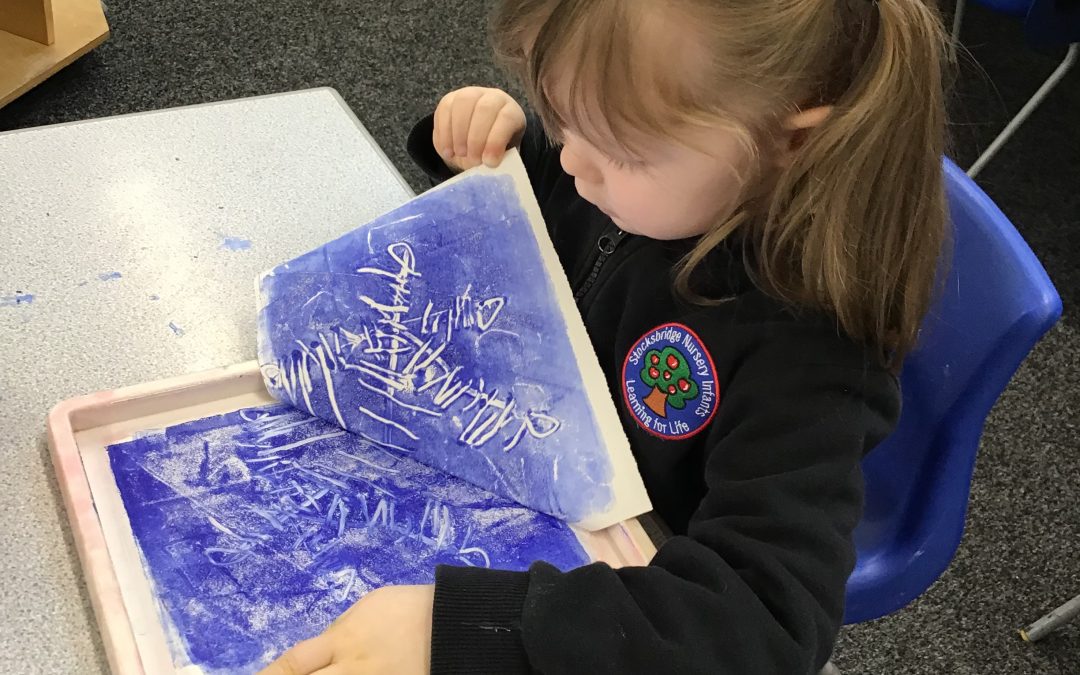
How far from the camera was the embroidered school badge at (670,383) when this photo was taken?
1.82 feet

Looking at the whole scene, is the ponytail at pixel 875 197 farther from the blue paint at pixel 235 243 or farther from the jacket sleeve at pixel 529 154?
the blue paint at pixel 235 243

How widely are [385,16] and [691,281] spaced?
4.54ft

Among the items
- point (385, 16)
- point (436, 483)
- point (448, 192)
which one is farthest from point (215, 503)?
point (385, 16)

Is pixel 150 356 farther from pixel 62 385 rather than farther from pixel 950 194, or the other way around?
pixel 950 194

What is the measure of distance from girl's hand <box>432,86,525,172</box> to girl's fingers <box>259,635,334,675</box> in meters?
0.33

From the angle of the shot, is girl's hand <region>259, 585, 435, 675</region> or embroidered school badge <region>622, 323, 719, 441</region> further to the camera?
embroidered school badge <region>622, 323, 719, 441</region>

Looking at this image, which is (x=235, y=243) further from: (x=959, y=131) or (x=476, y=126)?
(x=959, y=131)

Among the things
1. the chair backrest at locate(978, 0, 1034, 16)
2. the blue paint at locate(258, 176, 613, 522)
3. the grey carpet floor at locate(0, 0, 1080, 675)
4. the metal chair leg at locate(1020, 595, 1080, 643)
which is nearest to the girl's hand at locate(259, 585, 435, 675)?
the blue paint at locate(258, 176, 613, 522)

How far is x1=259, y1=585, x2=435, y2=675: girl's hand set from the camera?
16.2 inches

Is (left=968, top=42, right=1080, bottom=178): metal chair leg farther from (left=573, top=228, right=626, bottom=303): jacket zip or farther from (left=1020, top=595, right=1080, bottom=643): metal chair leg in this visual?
(left=573, top=228, right=626, bottom=303): jacket zip

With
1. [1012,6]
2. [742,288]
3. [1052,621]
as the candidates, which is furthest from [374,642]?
[1012,6]

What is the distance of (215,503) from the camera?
0.48 m

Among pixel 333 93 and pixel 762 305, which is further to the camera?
pixel 333 93

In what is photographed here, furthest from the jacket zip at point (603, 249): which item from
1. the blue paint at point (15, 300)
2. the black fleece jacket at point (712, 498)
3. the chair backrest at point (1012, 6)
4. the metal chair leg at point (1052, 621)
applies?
the chair backrest at point (1012, 6)
